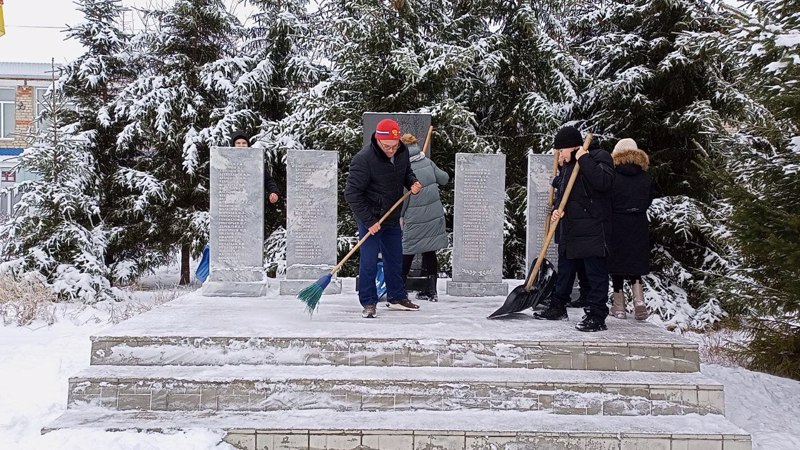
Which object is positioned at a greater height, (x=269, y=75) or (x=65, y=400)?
(x=269, y=75)

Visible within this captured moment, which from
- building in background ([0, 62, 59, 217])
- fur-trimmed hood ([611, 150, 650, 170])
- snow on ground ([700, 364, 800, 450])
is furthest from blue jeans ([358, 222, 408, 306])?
building in background ([0, 62, 59, 217])

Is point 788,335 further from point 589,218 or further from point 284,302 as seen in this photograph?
point 284,302

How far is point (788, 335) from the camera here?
6430mm

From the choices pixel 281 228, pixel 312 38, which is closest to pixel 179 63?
pixel 312 38

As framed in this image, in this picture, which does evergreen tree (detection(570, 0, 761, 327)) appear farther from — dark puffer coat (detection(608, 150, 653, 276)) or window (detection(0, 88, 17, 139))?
window (detection(0, 88, 17, 139))

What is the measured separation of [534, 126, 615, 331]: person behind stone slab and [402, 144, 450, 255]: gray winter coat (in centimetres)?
186

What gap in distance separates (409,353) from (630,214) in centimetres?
267

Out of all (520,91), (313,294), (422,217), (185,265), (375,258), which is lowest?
(185,265)

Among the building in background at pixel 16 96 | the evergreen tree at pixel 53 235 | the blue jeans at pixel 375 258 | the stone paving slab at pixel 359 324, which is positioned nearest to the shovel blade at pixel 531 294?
the stone paving slab at pixel 359 324

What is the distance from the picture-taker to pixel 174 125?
45.7ft

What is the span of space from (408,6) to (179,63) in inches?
218

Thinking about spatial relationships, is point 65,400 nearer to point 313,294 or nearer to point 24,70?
point 313,294

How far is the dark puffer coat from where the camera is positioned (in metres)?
6.18

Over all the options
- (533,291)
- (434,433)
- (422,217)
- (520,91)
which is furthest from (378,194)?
(520,91)
